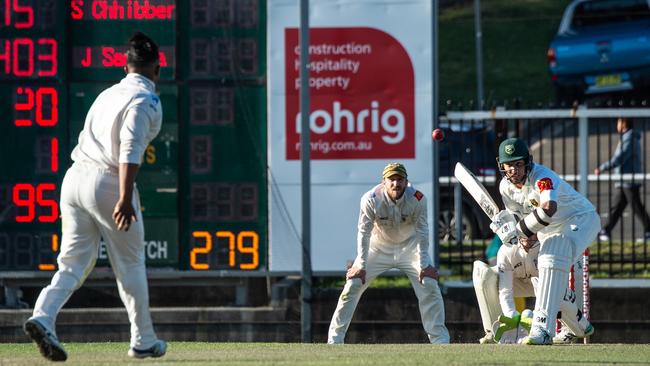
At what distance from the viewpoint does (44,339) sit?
385 inches

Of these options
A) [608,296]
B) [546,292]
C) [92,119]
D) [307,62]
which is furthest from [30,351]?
[608,296]

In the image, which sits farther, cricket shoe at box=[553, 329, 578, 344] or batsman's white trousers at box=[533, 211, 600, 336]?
cricket shoe at box=[553, 329, 578, 344]

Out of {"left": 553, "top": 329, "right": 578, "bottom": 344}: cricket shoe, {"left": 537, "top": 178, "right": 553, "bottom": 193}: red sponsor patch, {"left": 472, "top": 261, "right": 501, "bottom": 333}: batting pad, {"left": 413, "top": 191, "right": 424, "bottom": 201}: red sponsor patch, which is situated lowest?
{"left": 553, "top": 329, "right": 578, "bottom": 344}: cricket shoe

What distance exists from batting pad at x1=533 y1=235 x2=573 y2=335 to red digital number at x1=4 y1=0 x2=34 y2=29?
235 inches

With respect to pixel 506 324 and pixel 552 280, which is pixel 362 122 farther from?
pixel 552 280

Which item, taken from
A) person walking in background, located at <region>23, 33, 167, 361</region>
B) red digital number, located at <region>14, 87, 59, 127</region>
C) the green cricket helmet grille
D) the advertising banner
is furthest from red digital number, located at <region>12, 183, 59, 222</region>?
person walking in background, located at <region>23, 33, 167, 361</region>

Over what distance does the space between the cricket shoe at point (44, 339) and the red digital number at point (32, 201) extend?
629 centimetres

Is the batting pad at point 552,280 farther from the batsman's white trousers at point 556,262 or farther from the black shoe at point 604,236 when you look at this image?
the black shoe at point 604,236

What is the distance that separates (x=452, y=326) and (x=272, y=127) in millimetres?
2695

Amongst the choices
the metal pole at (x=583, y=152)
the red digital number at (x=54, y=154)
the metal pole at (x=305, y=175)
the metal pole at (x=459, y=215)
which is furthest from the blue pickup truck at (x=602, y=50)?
the red digital number at (x=54, y=154)

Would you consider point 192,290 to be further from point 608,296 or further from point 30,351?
point 30,351

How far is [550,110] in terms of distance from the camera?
56.4ft

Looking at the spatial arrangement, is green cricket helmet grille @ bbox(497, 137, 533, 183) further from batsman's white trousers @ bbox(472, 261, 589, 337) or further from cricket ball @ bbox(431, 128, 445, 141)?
cricket ball @ bbox(431, 128, 445, 141)

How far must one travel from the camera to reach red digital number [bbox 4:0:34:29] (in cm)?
1591
